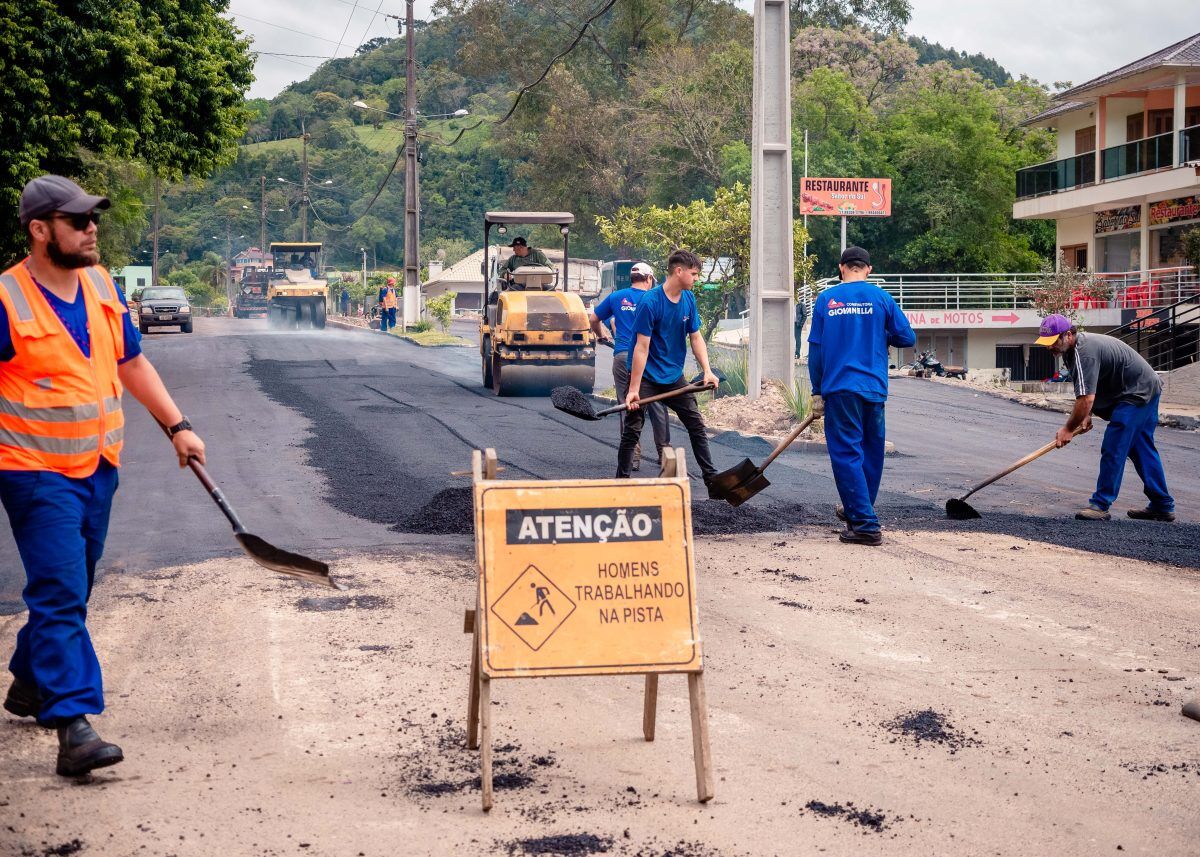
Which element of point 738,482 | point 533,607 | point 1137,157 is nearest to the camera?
point 533,607

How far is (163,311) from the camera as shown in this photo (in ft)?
134

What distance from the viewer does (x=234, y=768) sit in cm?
463

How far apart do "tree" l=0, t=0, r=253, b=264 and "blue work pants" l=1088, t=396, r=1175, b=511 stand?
16.3 metres

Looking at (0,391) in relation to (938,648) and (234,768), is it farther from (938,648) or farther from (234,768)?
(938,648)

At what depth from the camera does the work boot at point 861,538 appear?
8.91 metres

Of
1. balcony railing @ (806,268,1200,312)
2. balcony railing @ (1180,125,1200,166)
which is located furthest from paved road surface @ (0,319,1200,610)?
balcony railing @ (806,268,1200,312)

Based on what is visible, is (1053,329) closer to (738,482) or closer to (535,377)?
(738,482)

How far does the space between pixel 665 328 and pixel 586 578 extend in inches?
226

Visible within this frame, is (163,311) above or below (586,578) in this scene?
above

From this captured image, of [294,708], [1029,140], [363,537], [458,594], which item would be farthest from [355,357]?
[1029,140]

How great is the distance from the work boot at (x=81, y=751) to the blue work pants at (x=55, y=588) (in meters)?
0.05

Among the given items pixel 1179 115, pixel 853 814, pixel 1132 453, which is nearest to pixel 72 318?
pixel 853 814

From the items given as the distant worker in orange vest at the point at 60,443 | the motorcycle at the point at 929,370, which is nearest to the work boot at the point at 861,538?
the distant worker in orange vest at the point at 60,443

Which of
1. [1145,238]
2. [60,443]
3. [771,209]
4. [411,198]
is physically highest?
[411,198]
